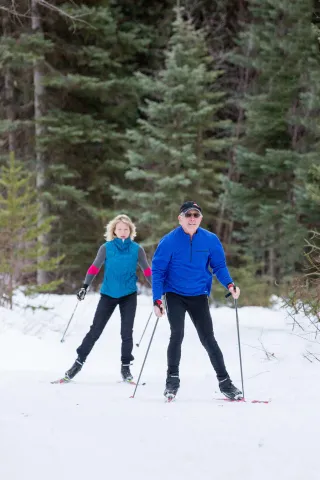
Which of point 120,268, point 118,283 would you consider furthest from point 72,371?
point 120,268

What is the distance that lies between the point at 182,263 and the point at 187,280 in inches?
6.7

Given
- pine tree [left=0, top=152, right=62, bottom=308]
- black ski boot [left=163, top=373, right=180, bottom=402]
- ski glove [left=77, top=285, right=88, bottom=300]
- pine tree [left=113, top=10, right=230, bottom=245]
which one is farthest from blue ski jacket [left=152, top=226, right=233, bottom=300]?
pine tree [left=113, top=10, right=230, bottom=245]

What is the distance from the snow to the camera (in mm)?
4301

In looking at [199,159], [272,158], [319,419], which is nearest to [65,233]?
[199,159]

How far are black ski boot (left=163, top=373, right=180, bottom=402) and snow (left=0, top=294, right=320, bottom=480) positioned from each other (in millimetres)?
108

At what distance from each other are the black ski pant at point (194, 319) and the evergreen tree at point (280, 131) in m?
13.1

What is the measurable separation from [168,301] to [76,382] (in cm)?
203

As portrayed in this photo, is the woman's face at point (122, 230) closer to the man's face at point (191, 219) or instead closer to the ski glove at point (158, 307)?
the man's face at point (191, 219)

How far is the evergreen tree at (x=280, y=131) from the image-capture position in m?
20.3

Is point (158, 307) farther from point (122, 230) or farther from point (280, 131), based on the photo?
point (280, 131)

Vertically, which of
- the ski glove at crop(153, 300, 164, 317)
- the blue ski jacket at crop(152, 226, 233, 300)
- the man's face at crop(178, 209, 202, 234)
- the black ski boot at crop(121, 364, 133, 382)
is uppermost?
the man's face at crop(178, 209, 202, 234)

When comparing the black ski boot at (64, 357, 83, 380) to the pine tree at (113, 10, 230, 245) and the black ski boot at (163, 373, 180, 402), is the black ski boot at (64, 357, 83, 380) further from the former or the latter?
the pine tree at (113, 10, 230, 245)

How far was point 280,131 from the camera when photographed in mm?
21922

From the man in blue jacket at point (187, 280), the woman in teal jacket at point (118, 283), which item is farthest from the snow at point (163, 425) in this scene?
the woman in teal jacket at point (118, 283)
